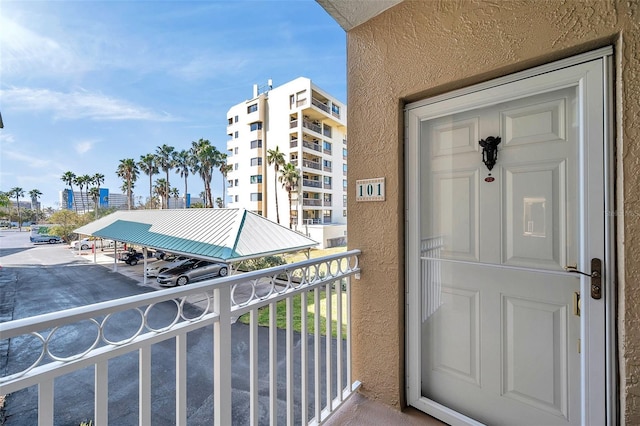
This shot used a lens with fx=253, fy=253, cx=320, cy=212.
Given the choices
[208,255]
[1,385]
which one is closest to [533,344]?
[1,385]

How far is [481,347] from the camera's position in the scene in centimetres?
138

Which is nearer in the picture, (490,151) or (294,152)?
(490,151)

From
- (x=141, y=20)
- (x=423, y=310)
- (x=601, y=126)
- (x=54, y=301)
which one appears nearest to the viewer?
(x=601, y=126)

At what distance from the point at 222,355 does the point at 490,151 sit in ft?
5.19

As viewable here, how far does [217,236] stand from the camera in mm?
6266

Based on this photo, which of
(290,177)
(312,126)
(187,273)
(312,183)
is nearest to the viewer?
(187,273)

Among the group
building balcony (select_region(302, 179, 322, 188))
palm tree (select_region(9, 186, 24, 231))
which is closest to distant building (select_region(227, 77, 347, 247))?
building balcony (select_region(302, 179, 322, 188))

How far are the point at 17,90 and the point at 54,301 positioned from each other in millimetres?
5736

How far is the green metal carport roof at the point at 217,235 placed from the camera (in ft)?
18.6

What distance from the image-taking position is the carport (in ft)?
18.6

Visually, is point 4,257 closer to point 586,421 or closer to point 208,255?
point 208,255

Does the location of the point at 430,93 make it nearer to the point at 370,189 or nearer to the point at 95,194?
the point at 370,189

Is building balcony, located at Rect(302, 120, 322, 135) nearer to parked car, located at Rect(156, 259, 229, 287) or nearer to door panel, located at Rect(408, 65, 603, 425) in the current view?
parked car, located at Rect(156, 259, 229, 287)

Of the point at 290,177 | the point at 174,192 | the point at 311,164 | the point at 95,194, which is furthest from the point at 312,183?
the point at 95,194
